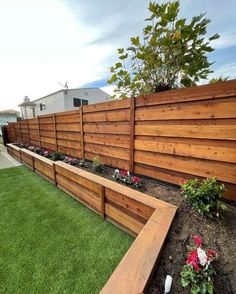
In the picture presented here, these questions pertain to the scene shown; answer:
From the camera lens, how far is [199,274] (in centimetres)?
94

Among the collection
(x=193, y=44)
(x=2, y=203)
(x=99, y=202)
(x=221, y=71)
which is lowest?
(x=2, y=203)

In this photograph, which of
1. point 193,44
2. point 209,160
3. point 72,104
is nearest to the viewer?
point 209,160

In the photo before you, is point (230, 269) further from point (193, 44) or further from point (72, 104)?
point (72, 104)

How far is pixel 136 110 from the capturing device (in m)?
2.51

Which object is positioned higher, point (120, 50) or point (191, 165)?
point (120, 50)

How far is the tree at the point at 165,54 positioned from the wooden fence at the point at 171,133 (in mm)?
533

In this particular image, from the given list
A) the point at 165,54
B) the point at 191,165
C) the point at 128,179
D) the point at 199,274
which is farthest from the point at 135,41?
the point at 199,274

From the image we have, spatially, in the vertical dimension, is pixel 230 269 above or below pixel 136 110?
below

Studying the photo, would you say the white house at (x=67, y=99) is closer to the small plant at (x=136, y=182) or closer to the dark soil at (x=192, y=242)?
the small plant at (x=136, y=182)

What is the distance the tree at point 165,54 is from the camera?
2.14 meters

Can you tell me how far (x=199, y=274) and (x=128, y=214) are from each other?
111 cm

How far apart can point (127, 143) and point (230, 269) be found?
6.58 ft

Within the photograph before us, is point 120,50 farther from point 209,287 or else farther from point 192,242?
point 209,287

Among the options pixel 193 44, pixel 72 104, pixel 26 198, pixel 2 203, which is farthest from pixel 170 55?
pixel 72 104
